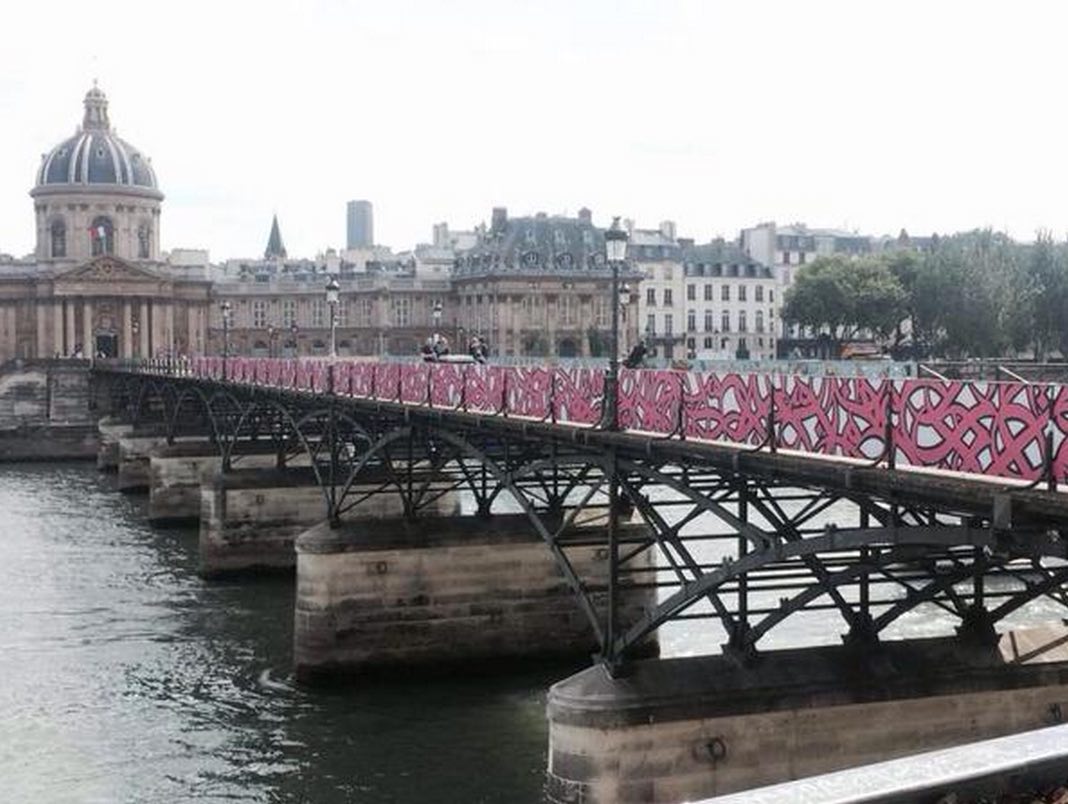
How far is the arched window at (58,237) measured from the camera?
524ft

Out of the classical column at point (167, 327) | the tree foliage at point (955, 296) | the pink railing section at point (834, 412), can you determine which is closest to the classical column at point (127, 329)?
the classical column at point (167, 327)

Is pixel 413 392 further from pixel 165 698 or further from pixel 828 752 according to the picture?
pixel 828 752

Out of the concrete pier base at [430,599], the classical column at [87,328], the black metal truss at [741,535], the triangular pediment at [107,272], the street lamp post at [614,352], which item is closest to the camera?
the black metal truss at [741,535]

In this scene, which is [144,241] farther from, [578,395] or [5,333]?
[578,395]

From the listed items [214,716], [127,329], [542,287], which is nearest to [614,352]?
[214,716]

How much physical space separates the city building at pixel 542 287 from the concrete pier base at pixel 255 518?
96.8m

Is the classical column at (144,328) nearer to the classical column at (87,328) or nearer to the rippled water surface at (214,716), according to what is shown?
the classical column at (87,328)

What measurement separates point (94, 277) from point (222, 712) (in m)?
133

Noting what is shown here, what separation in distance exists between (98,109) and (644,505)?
511 ft

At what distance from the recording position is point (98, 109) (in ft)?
543

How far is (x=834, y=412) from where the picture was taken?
1750 cm

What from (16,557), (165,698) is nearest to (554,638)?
(165,698)

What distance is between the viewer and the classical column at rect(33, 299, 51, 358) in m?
157

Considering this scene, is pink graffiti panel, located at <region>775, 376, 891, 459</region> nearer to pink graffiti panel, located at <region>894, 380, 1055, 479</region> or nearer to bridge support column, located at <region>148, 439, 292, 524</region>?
pink graffiti panel, located at <region>894, 380, 1055, 479</region>
